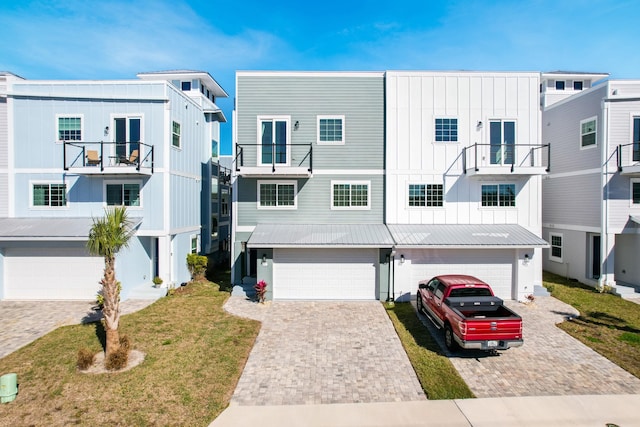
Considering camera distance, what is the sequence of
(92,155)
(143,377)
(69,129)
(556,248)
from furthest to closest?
(556,248), (69,129), (92,155), (143,377)

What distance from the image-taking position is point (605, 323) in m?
12.2

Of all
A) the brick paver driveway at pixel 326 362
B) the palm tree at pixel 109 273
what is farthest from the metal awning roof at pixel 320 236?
the palm tree at pixel 109 273

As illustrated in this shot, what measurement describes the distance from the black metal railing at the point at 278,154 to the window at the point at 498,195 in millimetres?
8929

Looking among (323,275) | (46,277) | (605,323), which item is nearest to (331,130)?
(323,275)

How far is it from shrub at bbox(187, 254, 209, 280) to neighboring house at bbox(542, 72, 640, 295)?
20829 millimetres

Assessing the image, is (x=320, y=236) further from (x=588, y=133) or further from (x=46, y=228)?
(x=588, y=133)

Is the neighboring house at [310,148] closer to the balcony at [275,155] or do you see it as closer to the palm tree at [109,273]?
the balcony at [275,155]

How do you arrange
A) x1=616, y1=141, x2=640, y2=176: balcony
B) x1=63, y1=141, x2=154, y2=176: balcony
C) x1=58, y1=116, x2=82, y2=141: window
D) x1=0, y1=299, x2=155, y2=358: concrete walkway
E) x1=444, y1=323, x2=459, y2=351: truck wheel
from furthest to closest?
x1=616, y1=141, x2=640, y2=176: balcony, x1=58, y1=116, x2=82, y2=141: window, x1=63, y1=141, x2=154, y2=176: balcony, x1=0, y1=299, x2=155, y2=358: concrete walkway, x1=444, y1=323, x2=459, y2=351: truck wheel

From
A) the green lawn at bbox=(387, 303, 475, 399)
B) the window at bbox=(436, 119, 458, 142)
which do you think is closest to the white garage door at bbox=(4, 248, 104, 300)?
the green lawn at bbox=(387, 303, 475, 399)

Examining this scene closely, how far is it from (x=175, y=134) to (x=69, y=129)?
4771 mm

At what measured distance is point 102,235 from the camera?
9125 mm

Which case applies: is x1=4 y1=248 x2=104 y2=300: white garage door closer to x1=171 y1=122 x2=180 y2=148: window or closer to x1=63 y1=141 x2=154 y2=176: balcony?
x1=63 y1=141 x2=154 y2=176: balcony

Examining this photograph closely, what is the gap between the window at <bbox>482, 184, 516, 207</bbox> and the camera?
16.4 meters

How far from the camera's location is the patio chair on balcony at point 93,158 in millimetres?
15406
